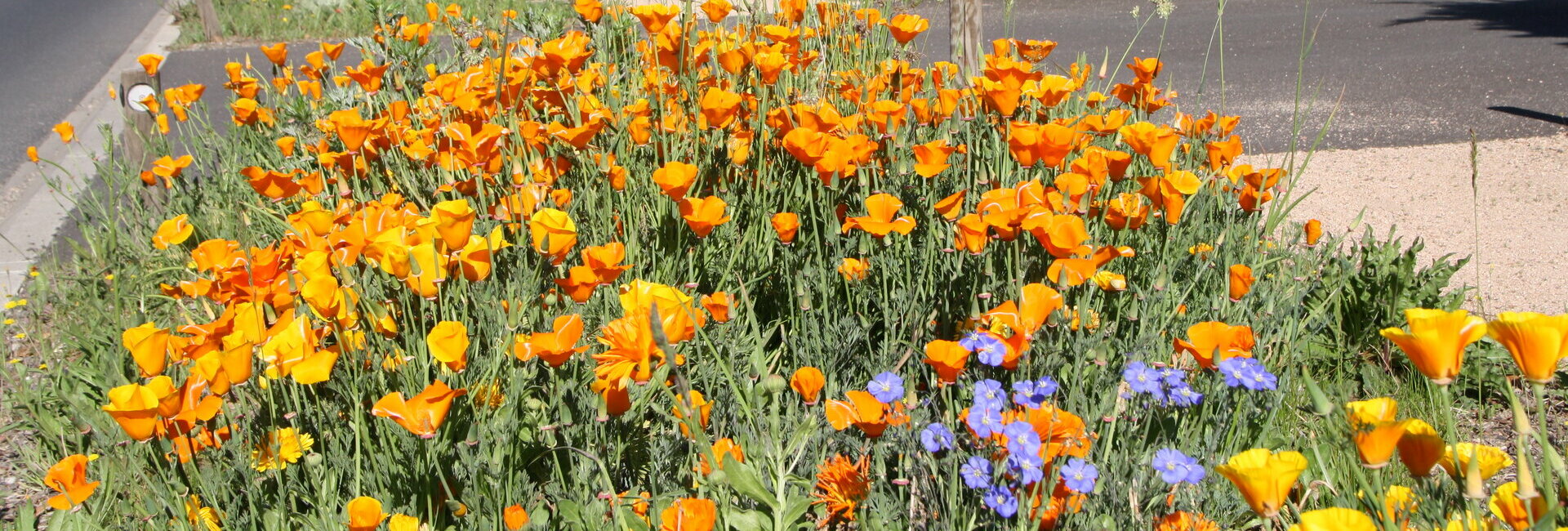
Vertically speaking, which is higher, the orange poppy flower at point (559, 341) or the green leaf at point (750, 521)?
the orange poppy flower at point (559, 341)

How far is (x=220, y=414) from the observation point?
1.93 meters

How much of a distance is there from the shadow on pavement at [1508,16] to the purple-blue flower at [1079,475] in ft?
24.5

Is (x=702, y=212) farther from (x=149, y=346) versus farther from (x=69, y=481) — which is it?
(x=69, y=481)

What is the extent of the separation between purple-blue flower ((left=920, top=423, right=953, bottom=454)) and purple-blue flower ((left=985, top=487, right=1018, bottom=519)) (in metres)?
0.10

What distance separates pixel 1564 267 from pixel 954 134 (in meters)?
1.92

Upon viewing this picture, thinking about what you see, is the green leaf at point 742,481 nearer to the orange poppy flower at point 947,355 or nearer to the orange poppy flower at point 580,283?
the orange poppy flower at point 947,355

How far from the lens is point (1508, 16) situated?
804 cm

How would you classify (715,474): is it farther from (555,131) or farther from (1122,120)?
(1122,120)

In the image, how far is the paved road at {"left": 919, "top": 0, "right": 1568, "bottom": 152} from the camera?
193 inches

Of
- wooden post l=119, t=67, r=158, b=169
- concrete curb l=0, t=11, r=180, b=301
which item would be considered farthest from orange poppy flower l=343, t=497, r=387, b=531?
wooden post l=119, t=67, r=158, b=169

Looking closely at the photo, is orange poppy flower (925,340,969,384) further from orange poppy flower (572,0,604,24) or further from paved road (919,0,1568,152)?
paved road (919,0,1568,152)

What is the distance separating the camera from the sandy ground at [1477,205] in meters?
2.98

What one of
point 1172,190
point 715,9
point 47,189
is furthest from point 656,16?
point 47,189

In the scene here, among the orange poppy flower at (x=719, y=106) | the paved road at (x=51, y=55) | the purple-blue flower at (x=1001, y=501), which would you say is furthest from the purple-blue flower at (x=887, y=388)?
the paved road at (x=51, y=55)
